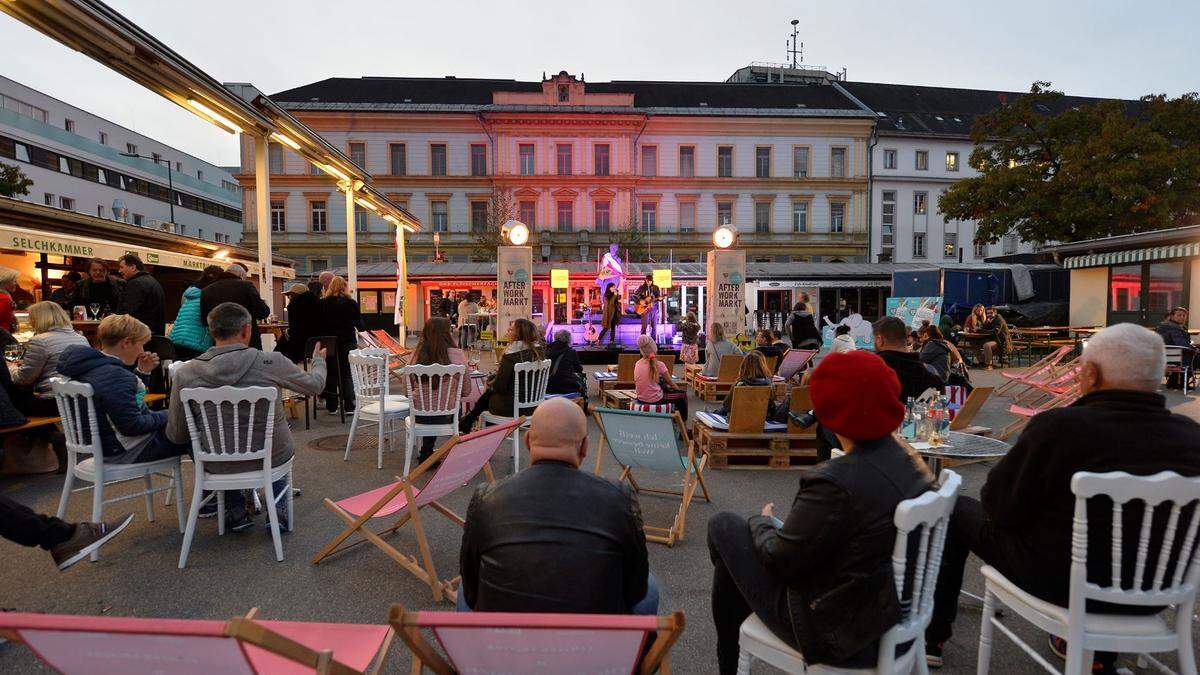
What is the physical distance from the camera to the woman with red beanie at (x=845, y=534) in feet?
5.88

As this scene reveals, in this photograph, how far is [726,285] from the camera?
47.6 feet

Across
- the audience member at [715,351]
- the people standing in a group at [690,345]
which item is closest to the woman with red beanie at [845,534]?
the audience member at [715,351]

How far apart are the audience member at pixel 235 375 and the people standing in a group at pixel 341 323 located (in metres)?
4.10

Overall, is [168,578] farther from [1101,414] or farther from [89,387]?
[1101,414]

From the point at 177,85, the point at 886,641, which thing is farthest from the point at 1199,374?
the point at 177,85

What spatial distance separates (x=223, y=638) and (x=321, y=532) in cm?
310

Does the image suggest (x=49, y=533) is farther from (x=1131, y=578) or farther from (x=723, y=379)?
(x=723, y=379)

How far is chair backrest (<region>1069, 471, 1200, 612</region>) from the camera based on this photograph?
1.89m

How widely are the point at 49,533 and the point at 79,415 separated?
2.94 ft

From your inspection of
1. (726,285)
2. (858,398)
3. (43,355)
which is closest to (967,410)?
(858,398)

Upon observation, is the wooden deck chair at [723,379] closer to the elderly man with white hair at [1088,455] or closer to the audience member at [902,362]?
the audience member at [902,362]

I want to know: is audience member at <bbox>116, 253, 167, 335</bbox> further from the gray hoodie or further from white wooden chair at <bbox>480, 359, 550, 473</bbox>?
white wooden chair at <bbox>480, 359, 550, 473</bbox>

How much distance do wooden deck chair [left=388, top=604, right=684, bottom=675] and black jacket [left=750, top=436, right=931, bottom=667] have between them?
57cm

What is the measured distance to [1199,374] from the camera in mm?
11375
